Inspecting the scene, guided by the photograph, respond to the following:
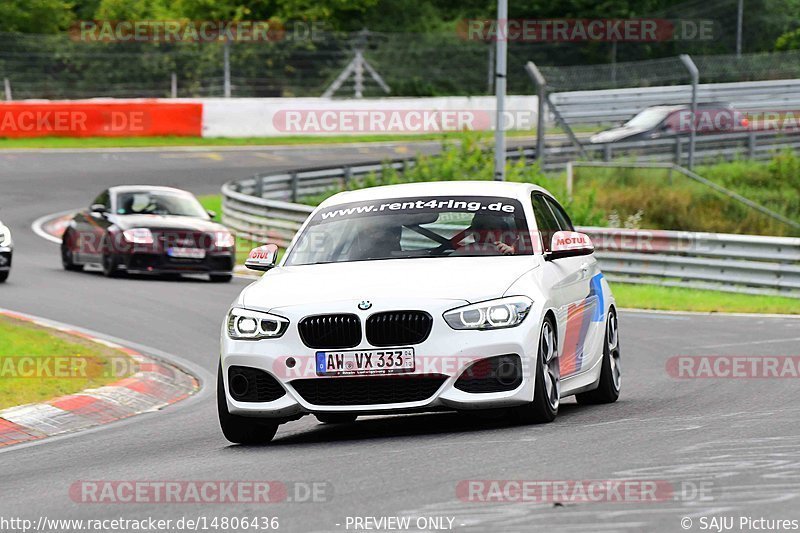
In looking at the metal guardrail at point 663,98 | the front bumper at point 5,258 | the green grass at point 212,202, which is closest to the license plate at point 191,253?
the front bumper at point 5,258

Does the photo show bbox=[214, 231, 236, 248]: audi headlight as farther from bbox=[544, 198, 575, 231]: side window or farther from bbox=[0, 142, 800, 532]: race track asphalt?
bbox=[544, 198, 575, 231]: side window

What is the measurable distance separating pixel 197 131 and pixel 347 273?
38.0m

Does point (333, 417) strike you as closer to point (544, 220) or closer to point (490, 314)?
point (490, 314)

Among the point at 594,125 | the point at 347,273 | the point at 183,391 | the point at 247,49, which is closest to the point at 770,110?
the point at 594,125

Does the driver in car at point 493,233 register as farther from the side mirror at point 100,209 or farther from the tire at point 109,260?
the side mirror at point 100,209

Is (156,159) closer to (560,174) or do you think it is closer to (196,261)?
(560,174)

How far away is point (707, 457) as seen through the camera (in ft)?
24.0

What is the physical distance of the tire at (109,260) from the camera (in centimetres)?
2248

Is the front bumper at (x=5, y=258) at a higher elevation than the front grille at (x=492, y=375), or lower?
lower

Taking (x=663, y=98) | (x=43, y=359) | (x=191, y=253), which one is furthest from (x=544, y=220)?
(x=663, y=98)

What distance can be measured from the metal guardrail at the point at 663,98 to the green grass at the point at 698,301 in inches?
393

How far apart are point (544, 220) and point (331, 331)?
7.55 ft

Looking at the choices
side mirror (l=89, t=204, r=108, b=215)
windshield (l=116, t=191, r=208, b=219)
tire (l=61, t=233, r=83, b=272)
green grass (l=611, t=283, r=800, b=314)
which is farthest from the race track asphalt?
tire (l=61, t=233, r=83, b=272)

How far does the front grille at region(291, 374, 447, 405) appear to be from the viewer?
8461mm
